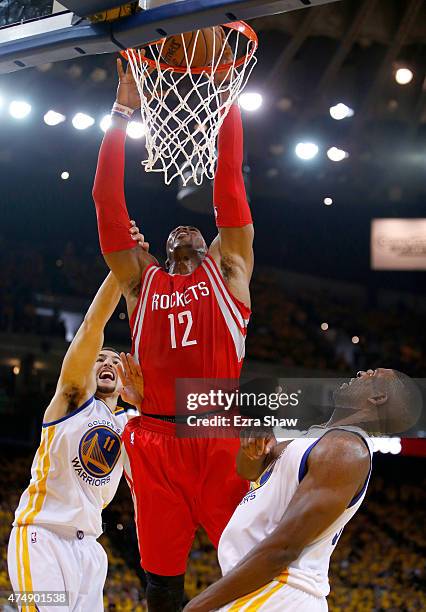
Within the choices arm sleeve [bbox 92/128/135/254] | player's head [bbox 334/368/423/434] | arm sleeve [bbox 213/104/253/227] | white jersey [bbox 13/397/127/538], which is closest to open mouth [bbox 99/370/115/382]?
white jersey [bbox 13/397/127/538]

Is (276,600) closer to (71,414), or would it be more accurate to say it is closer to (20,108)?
(71,414)

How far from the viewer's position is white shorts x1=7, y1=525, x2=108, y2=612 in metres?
4.00

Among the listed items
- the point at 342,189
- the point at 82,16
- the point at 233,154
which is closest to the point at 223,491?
the point at 233,154

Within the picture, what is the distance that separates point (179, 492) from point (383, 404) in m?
1.02

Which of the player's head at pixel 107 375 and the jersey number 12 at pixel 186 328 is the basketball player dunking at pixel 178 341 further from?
the player's head at pixel 107 375

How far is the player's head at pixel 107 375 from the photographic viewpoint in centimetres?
459

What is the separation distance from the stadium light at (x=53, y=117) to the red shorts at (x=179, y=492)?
659 cm

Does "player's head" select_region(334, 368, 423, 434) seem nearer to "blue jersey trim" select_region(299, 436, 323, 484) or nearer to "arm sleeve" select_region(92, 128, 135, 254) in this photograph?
"blue jersey trim" select_region(299, 436, 323, 484)

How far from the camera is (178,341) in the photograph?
3234mm

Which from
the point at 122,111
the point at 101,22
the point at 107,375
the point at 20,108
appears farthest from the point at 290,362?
the point at 101,22

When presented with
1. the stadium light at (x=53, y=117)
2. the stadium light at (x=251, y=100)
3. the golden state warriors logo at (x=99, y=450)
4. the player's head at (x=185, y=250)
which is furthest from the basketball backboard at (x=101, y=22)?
the stadium light at (x=53, y=117)

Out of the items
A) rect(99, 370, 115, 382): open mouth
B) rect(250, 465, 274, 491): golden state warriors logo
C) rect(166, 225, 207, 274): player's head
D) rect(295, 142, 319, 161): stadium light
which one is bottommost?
rect(250, 465, 274, 491): golden state warriors logo

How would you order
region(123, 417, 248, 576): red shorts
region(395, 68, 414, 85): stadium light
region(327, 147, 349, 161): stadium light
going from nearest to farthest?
region(123, 417, 248, 576): red shorts
region(395, 68, 414, 85): stadium light
region(327, 147, 349, 161): stadium light

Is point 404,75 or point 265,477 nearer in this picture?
point 265,477
